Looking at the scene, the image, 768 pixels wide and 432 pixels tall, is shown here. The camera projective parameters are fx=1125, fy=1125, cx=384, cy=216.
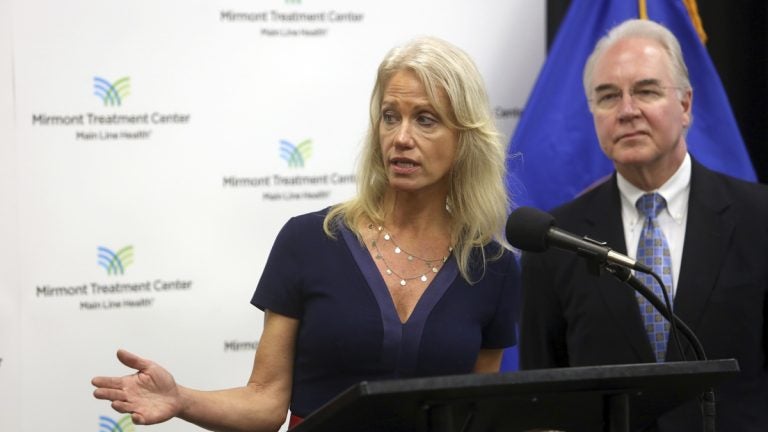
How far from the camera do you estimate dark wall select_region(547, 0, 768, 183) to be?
5180 millimetres

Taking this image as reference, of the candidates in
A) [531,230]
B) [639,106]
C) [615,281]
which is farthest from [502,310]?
[639,106]

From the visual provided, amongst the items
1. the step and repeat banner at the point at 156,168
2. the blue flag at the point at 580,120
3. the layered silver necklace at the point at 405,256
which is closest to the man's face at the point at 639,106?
the blue flag at the point at 580,120

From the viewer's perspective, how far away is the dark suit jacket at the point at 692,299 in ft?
10.9

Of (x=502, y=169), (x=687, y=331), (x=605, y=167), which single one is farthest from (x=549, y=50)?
(x=687, y=331)

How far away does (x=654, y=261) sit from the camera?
3432 millimetres

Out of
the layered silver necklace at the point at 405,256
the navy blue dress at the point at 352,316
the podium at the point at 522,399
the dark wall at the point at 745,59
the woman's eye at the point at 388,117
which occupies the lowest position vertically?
the podium at the point at 522,399

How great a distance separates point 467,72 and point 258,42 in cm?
174

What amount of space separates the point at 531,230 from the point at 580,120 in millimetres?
2268

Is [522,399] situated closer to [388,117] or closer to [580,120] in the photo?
[388,117]

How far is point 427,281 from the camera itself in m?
2.80

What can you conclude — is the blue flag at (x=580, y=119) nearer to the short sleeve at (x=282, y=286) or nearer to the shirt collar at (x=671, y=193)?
the shirt collar at (x=671, y=193)

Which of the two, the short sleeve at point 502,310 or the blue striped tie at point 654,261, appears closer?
the short sleeve at point 502,310

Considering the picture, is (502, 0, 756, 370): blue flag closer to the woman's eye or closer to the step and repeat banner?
the step and repeat banner

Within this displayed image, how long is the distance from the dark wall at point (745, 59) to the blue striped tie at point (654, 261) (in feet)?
6.19
